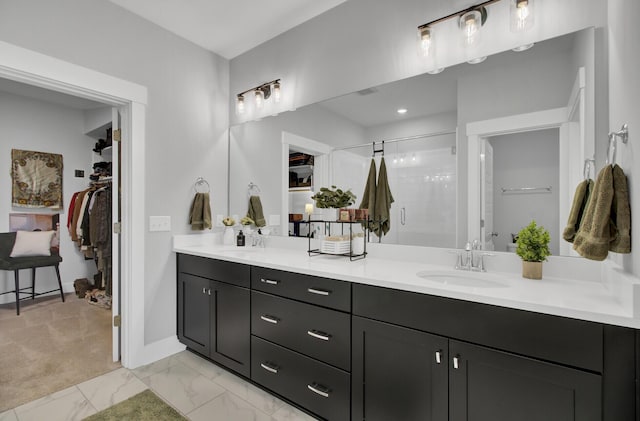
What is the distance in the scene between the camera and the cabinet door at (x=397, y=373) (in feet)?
4.05

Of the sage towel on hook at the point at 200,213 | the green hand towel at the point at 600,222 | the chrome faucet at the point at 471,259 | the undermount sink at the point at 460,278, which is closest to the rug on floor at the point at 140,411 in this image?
the sage towel on hook at the point at 200,213

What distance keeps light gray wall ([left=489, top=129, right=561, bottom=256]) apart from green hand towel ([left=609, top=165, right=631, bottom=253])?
42 centimetres

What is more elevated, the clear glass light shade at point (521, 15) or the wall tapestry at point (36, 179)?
the clear glass light shade at point (521, 15)

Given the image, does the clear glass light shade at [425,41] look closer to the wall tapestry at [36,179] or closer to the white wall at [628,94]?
the white wall at [628,94]

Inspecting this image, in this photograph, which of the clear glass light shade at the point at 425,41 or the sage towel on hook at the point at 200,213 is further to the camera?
the sage towel on hook at the point at 200,213

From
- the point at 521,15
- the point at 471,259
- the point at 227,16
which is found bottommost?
the point at 471,259

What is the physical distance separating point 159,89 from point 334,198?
67.0 inches

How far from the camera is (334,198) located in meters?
2.16

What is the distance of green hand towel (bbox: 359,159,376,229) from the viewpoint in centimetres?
205

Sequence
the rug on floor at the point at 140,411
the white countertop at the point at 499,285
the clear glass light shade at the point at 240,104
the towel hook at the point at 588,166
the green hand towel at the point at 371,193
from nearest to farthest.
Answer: the white countertop at the point at 499,285 < the towel hook at the point at 588,166 < the rug on floor at the point at 140,411 < the green hand towel at the point at 371,193 < the clear glass light shade at the point at 240,104

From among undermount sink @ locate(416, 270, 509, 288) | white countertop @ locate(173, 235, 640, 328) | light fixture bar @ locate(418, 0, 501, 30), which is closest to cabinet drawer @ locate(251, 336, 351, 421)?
white countertop @ locate(173, 235, 640, 328)

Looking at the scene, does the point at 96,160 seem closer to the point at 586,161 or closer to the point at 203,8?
the point at 203,8

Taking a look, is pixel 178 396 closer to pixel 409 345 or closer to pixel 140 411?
pixel 140 411

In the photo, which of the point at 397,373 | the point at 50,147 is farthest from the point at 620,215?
the point at 50,147
